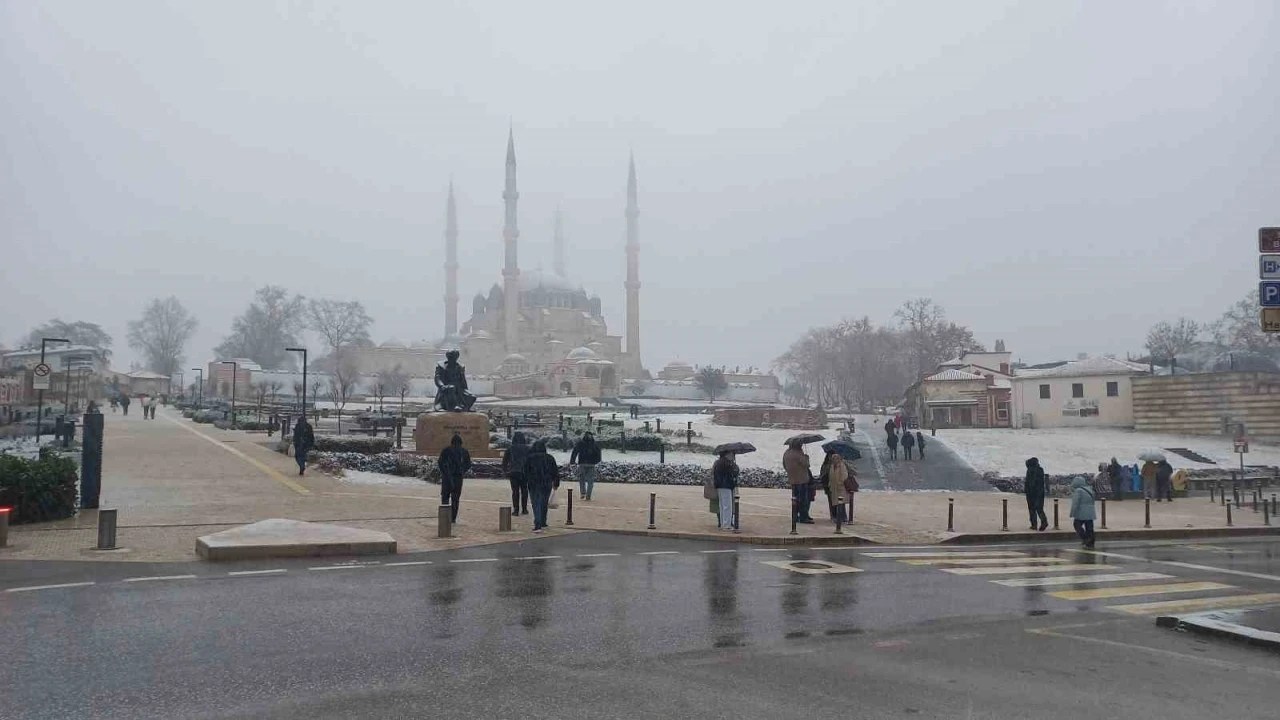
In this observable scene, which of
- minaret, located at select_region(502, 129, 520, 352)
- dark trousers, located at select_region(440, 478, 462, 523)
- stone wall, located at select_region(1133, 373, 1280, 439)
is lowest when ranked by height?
dark trousers, located at select_region(440, 478, 462, 523)

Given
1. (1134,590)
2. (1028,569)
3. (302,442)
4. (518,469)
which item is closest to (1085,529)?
(1028,569)

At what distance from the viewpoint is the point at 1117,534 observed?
17531mm

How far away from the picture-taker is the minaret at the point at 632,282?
392 ft

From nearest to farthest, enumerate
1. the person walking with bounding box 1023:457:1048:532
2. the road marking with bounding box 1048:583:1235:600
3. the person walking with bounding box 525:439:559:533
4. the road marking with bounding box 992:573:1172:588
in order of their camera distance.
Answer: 1. the road marking with bounding box 1048:583:1235:600
2. the road marking with bounding box 992:573:1172:588
3. the person walking with bounding box 525:439:559:533
4. the person walking with bounding box 1023:457:1048:532

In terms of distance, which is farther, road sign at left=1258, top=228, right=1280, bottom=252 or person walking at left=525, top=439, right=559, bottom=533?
person walking at left=525, top=439, right=559, bottom=533

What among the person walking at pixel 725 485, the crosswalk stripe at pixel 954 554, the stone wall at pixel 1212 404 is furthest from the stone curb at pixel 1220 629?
the stone wall at pixel 1212 404

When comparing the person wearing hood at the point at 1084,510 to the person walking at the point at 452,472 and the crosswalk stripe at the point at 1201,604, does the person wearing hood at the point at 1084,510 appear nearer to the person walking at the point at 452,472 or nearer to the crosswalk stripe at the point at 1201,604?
the crosswalk stripe at the point at 1201,604

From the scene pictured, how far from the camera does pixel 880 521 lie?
17.9 m

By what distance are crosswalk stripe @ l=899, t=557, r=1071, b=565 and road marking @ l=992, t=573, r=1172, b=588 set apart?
1.22 metres

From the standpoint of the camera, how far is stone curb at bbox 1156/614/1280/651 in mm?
7754

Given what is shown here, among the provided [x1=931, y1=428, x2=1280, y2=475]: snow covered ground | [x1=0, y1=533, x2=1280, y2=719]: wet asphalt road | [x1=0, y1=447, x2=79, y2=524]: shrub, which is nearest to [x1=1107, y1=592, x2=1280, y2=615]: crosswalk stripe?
[x1=0, y1=533, x2=1280, y2=719]: wet asphalt road

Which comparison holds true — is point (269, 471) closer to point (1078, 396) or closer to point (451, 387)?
point (451, 387)

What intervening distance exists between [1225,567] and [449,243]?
122934 millimetres

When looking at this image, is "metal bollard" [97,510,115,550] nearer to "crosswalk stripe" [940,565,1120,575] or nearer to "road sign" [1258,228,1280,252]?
"crosswalk stripe" [940,565,1120,575]
